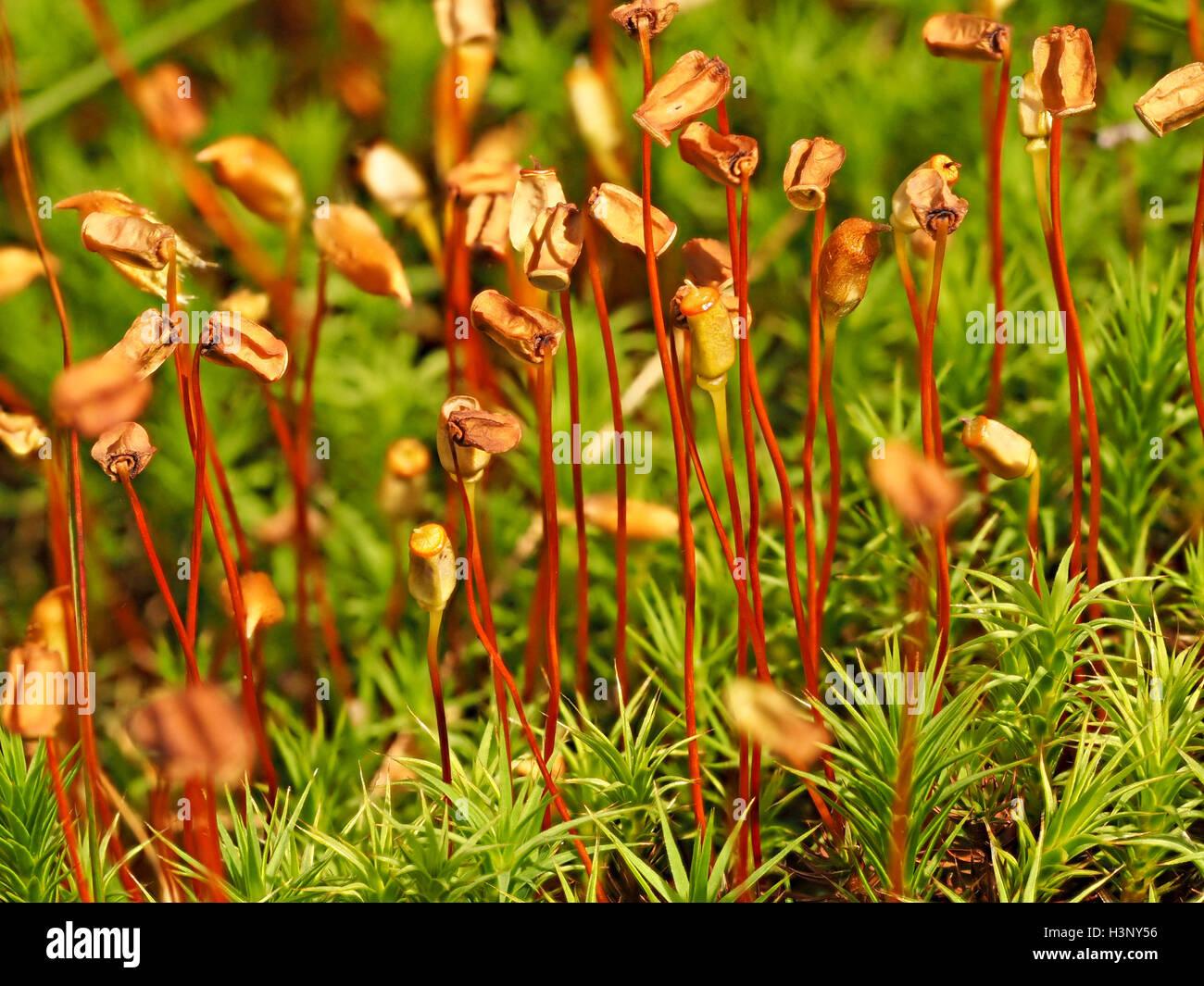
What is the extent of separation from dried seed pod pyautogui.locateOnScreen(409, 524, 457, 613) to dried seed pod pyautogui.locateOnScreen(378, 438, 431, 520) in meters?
0.21

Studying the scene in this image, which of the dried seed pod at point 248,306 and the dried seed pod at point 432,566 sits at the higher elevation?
the dried seed pod at point 248,306

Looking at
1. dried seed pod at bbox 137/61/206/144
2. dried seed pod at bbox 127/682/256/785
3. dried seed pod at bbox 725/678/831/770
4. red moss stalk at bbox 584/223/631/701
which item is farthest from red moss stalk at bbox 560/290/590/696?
dried seed pod at bbox 137/61/206/144

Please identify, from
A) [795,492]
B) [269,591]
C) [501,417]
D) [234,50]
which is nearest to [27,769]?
[269,591]

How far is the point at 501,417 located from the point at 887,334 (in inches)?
20.5

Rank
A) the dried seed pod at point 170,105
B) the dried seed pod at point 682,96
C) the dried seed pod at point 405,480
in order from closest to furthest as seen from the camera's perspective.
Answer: the dried seed pod at point 682,96, the dried seed pod at point 405,480, the dried seed pod at point 170,105

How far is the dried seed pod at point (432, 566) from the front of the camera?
1.91 feet

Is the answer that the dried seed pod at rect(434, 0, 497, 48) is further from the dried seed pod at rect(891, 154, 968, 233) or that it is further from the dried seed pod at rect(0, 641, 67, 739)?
the dried seed pod at rect(0, 641, 67, 739)

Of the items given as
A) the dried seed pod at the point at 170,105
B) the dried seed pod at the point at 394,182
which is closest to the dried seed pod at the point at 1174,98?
the dried seed pod at the point at 394,182

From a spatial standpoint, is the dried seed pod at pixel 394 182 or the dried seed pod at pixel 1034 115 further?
the dried seed pod at pixel 394 182

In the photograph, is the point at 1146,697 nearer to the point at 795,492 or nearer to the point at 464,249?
the point at 795,492

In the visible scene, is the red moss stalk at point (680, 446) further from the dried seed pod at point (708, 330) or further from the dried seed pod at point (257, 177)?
the dried seed pod at point (257, 177)

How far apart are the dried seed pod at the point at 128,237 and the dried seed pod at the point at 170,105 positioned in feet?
2.01

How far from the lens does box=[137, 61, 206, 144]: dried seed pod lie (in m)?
1.14
